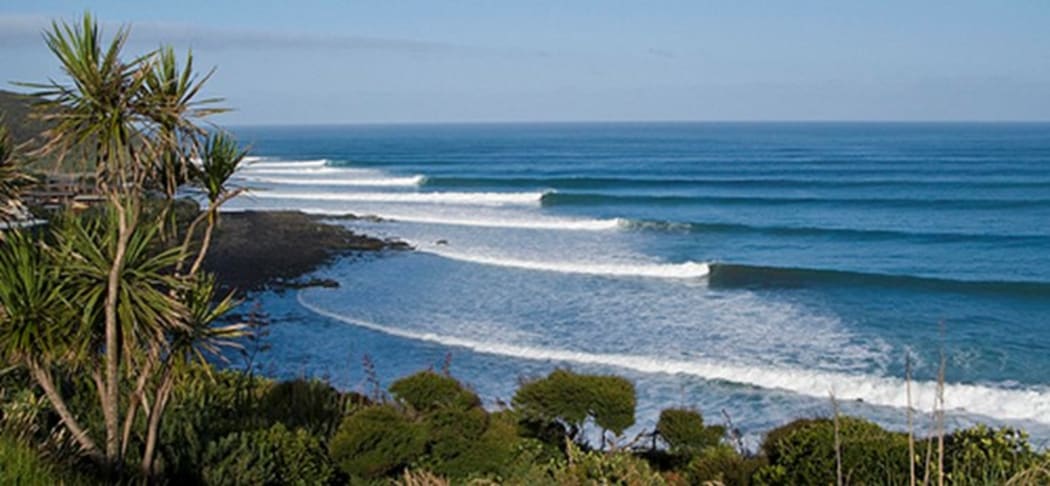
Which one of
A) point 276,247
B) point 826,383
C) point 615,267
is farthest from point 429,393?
point 276,247

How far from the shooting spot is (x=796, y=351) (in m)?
17.8

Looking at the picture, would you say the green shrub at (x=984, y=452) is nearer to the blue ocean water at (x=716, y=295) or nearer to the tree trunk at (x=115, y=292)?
the blue ocean water at (x=716, y=295)

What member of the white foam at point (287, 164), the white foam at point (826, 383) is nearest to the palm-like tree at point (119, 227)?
the white foam at point (826, 383)

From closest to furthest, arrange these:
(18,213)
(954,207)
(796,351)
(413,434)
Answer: (18,213), (413,434), (796,351), (954,207)

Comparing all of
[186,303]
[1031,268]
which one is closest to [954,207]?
[1031,268]

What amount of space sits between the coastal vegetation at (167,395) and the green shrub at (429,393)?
28 mm

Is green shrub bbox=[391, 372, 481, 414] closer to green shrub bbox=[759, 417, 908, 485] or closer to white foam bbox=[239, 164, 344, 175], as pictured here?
green shrub bbox=[759, 417, 908, 485]

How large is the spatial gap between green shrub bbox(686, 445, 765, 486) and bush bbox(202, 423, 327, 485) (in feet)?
11.0

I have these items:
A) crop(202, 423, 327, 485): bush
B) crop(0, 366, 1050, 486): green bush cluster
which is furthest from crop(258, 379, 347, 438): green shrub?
crop(202, 423, 327, 485): bush

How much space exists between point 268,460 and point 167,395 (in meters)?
1.37

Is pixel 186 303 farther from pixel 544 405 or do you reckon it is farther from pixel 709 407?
pixel 709 407

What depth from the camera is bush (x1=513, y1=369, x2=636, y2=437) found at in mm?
10141

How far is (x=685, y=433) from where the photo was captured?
10578 millimetres

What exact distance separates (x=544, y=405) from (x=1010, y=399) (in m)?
8.04
